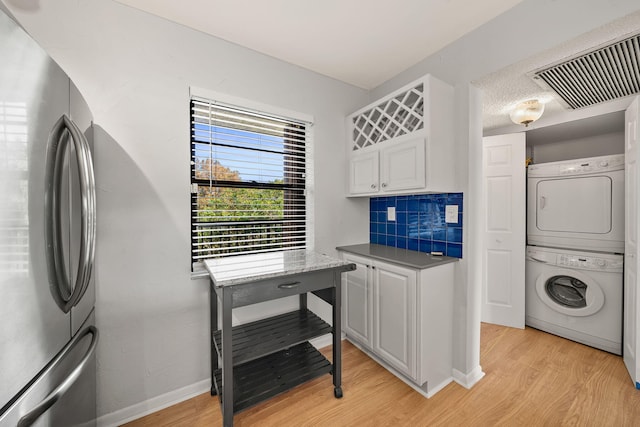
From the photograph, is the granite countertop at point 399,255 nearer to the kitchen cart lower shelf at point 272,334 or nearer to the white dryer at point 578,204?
the kitchen cart lower shelf at point 272,334

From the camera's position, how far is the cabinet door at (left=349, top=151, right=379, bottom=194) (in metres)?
2.15

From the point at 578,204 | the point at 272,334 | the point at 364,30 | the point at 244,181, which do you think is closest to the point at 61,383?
the point at 272,334

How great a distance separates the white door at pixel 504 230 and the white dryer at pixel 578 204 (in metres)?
0.22

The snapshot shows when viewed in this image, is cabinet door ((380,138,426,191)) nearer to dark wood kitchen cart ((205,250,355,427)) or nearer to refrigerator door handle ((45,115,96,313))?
dark wood kitchen cart ((205,250,355,427))

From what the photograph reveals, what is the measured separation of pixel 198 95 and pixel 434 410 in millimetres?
2552

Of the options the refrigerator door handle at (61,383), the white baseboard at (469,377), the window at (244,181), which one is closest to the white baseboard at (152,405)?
the refrigerator door handle at (61,383)

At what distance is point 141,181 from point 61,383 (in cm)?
107

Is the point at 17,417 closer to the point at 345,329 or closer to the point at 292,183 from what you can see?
the point at 292,183

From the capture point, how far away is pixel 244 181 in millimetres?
1964

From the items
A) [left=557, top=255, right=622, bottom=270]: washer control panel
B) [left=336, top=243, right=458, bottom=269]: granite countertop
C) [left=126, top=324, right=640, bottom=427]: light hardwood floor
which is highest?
[left=336, top=243, right=458, bottom=269]: granite countertop

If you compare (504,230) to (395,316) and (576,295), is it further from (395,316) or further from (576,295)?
(395,316)

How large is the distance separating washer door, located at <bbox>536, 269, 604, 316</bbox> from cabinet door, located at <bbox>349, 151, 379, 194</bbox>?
2.04 metres

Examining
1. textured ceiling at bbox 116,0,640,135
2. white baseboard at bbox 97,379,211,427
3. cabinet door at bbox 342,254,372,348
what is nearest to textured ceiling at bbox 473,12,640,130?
textured ceiling at bbox 116,0,640,135

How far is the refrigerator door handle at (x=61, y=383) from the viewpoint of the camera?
745mm
